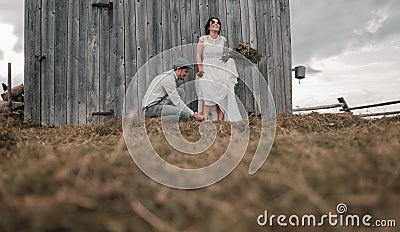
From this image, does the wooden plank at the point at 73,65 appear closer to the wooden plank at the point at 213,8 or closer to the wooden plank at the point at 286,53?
the wooden plank at the point at 213,8

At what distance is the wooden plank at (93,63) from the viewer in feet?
25.1

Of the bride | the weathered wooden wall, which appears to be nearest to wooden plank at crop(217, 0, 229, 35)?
the weathered wooden wall

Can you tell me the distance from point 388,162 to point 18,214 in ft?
3.54

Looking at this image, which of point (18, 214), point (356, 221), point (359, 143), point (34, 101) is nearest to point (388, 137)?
point (359, 143)

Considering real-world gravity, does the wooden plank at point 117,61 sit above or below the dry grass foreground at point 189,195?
above

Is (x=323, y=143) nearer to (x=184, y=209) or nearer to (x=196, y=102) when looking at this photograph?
(x=184, y=209)

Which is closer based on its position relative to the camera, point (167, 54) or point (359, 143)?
point (359, 143)

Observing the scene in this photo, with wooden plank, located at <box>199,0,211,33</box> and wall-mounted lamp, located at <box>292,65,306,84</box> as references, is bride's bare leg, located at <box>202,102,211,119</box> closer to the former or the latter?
wooden plank, located at <box>199,0,211,33</box>

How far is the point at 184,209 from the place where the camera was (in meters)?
1.16

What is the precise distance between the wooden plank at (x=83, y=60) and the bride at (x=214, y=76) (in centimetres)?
177

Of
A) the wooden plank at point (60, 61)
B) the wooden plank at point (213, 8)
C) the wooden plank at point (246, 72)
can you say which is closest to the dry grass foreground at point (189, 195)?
the wooden plank at point (60, 61)

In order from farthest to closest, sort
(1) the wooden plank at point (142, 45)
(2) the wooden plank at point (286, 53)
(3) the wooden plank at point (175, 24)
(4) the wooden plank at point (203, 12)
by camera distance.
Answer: (2) the wooden plank at point (286, 53) < (4) the wooden plank at point (203, 12) < (3) the wooden plank at point (175, 24) < (1) the wooden plank at point (142, 45)

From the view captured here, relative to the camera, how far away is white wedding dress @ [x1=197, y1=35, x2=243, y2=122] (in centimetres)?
760

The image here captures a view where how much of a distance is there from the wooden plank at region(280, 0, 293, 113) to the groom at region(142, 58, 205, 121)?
1.93 m
